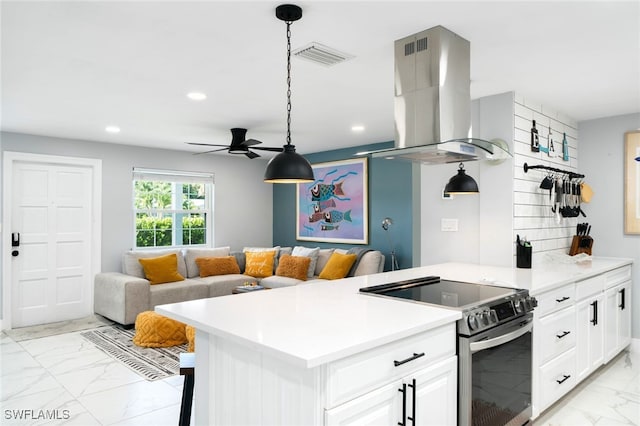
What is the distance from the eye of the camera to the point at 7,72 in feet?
9.63

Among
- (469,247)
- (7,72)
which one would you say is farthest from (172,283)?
(469,247)

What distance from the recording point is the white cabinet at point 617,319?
3492 mm

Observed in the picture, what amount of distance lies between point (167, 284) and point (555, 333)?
438 cm

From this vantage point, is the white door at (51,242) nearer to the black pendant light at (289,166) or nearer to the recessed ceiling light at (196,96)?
the recessed ceiling light at (196,96)

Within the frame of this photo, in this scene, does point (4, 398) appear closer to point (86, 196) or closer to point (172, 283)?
point (172, 283)

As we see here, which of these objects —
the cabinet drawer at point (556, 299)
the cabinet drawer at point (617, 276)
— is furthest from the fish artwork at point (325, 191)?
the cabinet drawer at point (556, 299)

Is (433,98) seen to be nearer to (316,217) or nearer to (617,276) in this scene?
(617,276)

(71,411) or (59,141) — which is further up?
(59,141)

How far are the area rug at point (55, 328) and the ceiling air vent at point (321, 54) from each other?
13.9ft

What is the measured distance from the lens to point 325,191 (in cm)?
655

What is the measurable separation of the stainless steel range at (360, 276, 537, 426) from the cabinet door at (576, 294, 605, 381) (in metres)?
0.90

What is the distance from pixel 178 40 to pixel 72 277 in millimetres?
4256

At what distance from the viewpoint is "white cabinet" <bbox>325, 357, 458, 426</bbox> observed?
1.44 meters

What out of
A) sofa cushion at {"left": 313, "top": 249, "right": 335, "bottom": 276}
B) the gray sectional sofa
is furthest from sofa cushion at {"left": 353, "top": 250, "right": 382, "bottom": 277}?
sofa cushion at {"left": 313, "top": 249, "right": 335, "bottom": 276}
